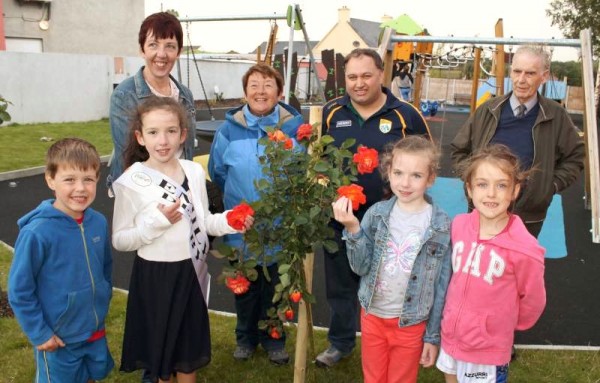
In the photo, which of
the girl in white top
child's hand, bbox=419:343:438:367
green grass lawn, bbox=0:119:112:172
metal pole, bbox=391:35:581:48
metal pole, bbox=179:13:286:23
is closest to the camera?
child's hand, bbox=419:343:438:367

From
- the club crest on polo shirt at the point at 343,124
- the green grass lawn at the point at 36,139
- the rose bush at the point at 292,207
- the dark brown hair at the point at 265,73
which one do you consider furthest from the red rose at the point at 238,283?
the green grass lawn at the point at 36,139

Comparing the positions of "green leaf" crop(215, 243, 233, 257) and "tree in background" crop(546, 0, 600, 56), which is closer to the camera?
"green leaf" crop(215, 243, 233, 257)

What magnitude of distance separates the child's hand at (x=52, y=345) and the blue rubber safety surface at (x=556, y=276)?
7.45 ft

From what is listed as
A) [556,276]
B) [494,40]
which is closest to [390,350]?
[494,40]

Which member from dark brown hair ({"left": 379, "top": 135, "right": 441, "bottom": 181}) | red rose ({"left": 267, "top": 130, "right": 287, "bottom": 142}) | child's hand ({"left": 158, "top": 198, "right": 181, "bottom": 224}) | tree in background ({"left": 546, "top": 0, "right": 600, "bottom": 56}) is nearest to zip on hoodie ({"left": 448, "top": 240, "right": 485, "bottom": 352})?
dark brown hair ({"left": 379, "top": 135, "right": 441, "bottom": 181})

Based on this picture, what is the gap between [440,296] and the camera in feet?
7.95

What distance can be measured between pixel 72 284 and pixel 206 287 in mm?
708

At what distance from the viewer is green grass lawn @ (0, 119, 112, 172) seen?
10211 mm

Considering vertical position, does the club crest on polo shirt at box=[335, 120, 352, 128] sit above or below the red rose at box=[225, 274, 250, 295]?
above

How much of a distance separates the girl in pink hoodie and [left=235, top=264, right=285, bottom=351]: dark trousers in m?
1.26

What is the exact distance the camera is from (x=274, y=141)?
8.08ft

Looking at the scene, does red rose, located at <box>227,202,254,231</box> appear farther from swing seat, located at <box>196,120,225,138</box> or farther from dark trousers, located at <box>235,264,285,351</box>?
swing seat, located at <box>196,120,225,138</box>

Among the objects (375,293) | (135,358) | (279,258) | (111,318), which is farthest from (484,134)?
(111,318)

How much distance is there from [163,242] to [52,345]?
67cm
